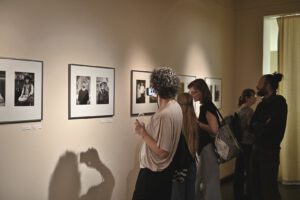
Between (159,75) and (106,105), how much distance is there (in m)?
1.36

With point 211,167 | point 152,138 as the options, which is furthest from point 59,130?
point 211,167

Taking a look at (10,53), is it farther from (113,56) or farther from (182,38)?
(182,38)

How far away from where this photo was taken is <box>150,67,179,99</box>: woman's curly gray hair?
2795 mm

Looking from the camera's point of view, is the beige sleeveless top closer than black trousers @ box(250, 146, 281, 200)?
Yes

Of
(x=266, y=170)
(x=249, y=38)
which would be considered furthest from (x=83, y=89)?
(x=249, y=38)

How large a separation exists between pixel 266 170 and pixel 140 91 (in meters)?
1.93

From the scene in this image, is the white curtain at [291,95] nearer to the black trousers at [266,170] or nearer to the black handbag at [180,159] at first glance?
the black trousers at [266,170]

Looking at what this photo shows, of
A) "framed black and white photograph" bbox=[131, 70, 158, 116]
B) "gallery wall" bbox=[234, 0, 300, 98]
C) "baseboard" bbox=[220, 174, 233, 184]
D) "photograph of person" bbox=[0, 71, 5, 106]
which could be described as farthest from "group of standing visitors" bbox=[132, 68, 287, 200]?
"gallery wall" bbox=[234, 0, 300, 98]

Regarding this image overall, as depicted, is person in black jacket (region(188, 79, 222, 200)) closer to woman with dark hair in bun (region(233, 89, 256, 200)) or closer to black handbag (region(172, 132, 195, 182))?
black handbag (region(172, 132, 195, 182))

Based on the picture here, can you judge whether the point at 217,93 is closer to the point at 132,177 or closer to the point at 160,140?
the point at 132,177

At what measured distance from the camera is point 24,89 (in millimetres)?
3064

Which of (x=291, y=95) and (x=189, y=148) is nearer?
(x=189, y=148)

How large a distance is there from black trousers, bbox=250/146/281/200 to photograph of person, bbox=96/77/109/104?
6.95 ft

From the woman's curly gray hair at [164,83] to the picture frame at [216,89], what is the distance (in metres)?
3.50
